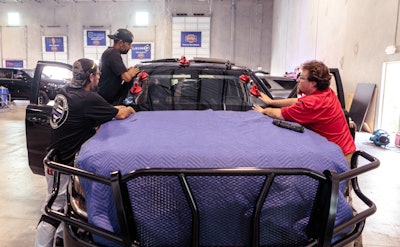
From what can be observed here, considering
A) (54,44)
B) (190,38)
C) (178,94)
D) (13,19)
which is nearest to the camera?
(178,94)

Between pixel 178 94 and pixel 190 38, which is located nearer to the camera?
pixel 178 94

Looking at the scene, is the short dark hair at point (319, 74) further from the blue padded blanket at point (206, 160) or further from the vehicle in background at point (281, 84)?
the vehicle in background at point (281, 84)

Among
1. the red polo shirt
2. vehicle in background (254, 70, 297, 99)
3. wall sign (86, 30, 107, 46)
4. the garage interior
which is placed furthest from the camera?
wall sign (86, 30, 107, 46)

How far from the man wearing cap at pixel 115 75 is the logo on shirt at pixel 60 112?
0.70 m

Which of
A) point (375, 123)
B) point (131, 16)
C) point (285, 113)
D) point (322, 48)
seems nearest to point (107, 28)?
point (131, 16)

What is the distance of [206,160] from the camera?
4.53 ft

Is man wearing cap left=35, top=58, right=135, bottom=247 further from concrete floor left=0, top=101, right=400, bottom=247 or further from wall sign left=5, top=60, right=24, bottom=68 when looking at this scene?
wall sign left=5, top=60, right=24, bottom=68

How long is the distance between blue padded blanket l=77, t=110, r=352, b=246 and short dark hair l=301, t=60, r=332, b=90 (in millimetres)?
597

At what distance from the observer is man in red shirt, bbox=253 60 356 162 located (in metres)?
2.03

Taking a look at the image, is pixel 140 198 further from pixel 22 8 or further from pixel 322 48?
pixel 22 8

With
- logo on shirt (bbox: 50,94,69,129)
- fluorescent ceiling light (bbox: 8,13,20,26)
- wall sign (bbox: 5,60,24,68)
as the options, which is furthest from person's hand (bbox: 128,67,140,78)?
fluorescent ceiling light (bbox: 8,13,20,26)

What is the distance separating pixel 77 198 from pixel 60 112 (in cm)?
73

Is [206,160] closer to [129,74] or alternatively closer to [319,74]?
[319,74]

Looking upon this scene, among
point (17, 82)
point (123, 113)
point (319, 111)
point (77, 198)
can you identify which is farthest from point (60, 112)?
point (17, 82)
